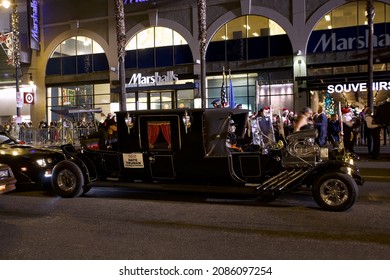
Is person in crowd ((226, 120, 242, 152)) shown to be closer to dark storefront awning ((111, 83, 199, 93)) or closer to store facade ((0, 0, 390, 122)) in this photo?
store facade ((0, 0, 390, 122))

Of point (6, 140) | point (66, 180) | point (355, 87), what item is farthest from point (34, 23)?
point (66, 180)

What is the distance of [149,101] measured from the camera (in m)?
28.5

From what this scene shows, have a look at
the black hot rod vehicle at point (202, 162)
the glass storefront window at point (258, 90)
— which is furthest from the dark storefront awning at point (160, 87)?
the black hot rod vehicle at point (202, 162)

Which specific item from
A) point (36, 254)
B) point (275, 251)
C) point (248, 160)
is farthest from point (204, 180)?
point (36, 254)

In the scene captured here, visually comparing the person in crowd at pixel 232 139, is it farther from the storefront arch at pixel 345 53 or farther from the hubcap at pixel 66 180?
the storefront arch at pixel 345 53

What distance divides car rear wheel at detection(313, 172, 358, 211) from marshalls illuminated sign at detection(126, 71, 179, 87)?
20.2 metres

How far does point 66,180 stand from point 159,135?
2175mm

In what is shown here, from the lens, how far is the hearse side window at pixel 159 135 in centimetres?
808

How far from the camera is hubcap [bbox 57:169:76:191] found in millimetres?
8711

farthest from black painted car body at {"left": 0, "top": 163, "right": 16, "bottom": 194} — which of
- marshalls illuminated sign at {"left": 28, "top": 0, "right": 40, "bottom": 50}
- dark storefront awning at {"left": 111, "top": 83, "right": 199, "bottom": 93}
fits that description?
marshalls illuminated sign at {"left": 28, "top": 0, "right": 40, "bottom": 50}

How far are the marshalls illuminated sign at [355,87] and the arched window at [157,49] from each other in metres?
8.44

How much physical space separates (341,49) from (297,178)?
1828 cm

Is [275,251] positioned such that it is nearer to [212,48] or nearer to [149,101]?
[212,48]

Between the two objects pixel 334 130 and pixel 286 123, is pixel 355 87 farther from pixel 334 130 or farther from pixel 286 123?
pixel 334 130
